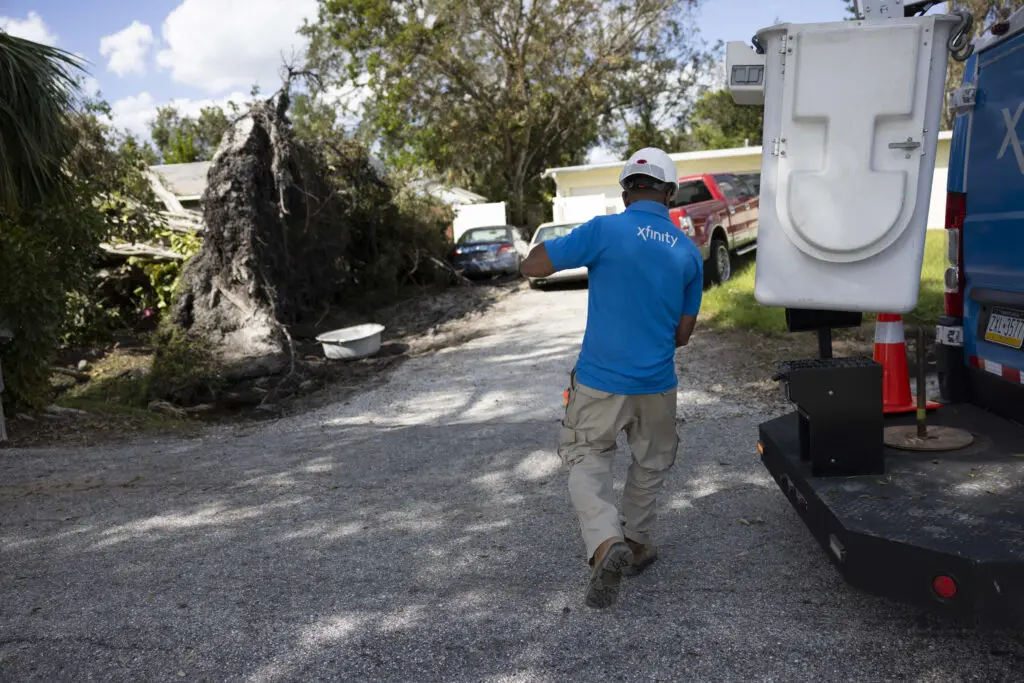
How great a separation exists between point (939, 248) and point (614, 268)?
14.7 m

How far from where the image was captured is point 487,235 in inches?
861

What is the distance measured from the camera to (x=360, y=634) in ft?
11.5

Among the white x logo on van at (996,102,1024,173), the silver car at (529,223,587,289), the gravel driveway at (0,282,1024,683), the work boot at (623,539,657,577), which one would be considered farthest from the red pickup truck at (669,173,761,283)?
the work boot at (623,539,657,577)

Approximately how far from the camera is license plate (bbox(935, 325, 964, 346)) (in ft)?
14.0

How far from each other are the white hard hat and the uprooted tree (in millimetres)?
8522

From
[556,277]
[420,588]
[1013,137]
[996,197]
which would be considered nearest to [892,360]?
[996,197]

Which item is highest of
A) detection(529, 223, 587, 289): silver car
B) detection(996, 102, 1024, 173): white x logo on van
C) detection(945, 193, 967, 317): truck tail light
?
detection(996, 102, 1024, 173): white x logo on van

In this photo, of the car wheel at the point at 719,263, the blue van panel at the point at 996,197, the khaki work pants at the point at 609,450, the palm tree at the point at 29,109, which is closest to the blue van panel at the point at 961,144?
the blue van panel at the point at 996,197

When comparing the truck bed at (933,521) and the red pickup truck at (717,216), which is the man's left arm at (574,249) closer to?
the truck bed at (933,521)

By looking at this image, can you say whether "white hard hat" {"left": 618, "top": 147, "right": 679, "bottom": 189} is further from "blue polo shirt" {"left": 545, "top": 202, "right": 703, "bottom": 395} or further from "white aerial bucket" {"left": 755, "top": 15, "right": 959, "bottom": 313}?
"white aerial bucket" {"left": 755, "top": 15, "right": 959, "bottom": 313}

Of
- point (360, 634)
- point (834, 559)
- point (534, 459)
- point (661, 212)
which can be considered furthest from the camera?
point (534, 459)

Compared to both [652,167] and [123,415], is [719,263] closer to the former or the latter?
[123,415]

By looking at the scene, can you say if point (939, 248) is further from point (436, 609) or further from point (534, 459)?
point (436, 609)

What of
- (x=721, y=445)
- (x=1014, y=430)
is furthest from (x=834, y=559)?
(x=721, y=445)
